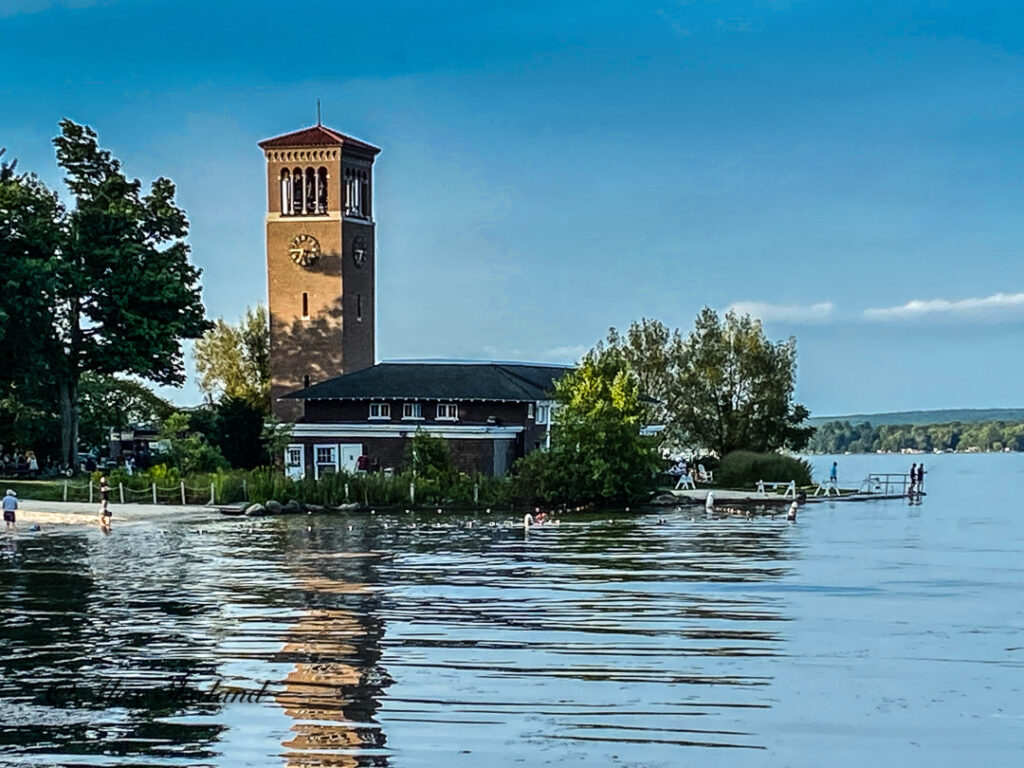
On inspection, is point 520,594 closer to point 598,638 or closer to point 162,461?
point 598,638

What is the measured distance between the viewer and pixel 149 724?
1908 cm

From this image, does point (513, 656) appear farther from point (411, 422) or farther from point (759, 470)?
point (759, 470)

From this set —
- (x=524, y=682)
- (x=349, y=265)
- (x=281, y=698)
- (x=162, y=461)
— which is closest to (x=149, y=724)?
(x=281, y=698)

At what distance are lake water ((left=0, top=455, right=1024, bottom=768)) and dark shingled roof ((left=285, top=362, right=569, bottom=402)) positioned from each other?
28.7 m

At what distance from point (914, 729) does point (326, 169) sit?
73.9 metres

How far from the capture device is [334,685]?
70.4 feet

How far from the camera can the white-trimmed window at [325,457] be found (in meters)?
72.6

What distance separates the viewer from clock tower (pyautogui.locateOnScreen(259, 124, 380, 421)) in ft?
291

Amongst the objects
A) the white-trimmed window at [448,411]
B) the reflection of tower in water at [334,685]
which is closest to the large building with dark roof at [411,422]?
the white-trimmed window at [448,411]

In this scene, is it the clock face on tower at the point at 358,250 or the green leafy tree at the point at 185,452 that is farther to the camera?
the clock face on tower at the point at 358,250

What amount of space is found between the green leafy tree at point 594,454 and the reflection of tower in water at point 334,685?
103 feet

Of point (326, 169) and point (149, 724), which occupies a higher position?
point (326, 169)

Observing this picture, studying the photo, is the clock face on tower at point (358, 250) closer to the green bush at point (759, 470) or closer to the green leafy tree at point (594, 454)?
the green bush at point (759, 470)

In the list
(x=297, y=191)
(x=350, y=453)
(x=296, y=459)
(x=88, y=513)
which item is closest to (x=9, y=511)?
(x=88, y=513)
